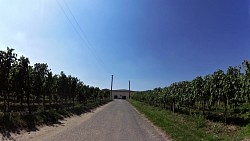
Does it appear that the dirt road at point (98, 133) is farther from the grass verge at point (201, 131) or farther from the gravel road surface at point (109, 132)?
the grass verge at point (201, 131)

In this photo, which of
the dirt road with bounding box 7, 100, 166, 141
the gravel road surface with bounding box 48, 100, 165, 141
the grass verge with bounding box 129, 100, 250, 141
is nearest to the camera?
the dirt road with bounding box 7, 100, 166, 141

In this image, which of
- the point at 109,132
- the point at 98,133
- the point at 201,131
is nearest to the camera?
the point at 98,133

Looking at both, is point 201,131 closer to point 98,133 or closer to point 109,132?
point 109,132

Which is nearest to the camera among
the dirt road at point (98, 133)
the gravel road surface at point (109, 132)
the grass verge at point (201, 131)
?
the dirt road at point (98, 133)

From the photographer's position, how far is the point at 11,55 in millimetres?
19328

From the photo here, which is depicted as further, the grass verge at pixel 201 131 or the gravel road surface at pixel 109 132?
the grass verge at pixel 201 131

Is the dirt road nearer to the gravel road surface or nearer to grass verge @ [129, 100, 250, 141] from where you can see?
the gravel road surface

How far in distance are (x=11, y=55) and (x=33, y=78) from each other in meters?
11.0

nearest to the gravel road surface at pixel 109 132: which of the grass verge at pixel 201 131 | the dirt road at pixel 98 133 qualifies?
the dirt road at pixel 98 133

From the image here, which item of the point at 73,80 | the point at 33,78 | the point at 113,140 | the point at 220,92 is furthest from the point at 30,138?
the point at 73,80

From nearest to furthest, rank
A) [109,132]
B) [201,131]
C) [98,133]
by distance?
[98,133] → [109,132] → [201,131]

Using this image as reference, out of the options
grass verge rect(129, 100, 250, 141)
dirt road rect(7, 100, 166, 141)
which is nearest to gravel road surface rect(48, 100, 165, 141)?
dirt road rect(7, 100, 166, 141)

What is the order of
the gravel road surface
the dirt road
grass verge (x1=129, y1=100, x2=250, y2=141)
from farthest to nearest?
1. grass verge (x1=129, y1=100, x2=250, y2=141)
2. the gravel road surface
3. the dirt road

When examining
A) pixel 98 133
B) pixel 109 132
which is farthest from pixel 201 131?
pixel 98 133
